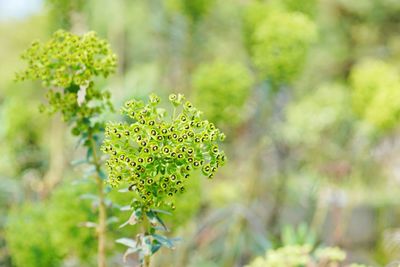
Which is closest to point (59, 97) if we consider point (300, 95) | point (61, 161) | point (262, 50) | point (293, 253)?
point (293, 253)

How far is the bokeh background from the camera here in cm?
288

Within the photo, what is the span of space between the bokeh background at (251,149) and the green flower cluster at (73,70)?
19 cm

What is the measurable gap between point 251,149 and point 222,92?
4.39 feet

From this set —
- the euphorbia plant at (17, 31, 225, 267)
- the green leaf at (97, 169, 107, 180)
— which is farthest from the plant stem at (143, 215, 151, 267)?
the green leaf at (97, 169, 107, 180)

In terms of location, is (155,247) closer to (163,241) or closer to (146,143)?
(163,241)

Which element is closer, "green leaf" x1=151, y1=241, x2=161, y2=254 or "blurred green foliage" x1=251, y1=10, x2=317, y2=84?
"green leaf" x1=151, y1=241, x2=161, y2=254

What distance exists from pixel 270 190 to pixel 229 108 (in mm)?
2350

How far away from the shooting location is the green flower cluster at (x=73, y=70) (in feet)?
5.29

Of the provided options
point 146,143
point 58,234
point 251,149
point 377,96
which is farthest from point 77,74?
point 251,149

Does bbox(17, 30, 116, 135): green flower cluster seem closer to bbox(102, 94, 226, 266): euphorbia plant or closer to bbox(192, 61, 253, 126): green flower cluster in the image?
bbox(102, 94, 226, 266): euphorbia plant

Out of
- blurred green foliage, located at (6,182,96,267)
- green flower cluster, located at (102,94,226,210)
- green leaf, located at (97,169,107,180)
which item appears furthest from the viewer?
blurred green foliage, located at (6,182,96,267)

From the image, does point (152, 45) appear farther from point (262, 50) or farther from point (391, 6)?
point (262, 50)

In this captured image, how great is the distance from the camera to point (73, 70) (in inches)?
65.7

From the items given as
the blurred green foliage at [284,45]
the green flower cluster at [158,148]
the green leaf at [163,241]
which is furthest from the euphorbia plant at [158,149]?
the blurred green foliage at [284,45]
